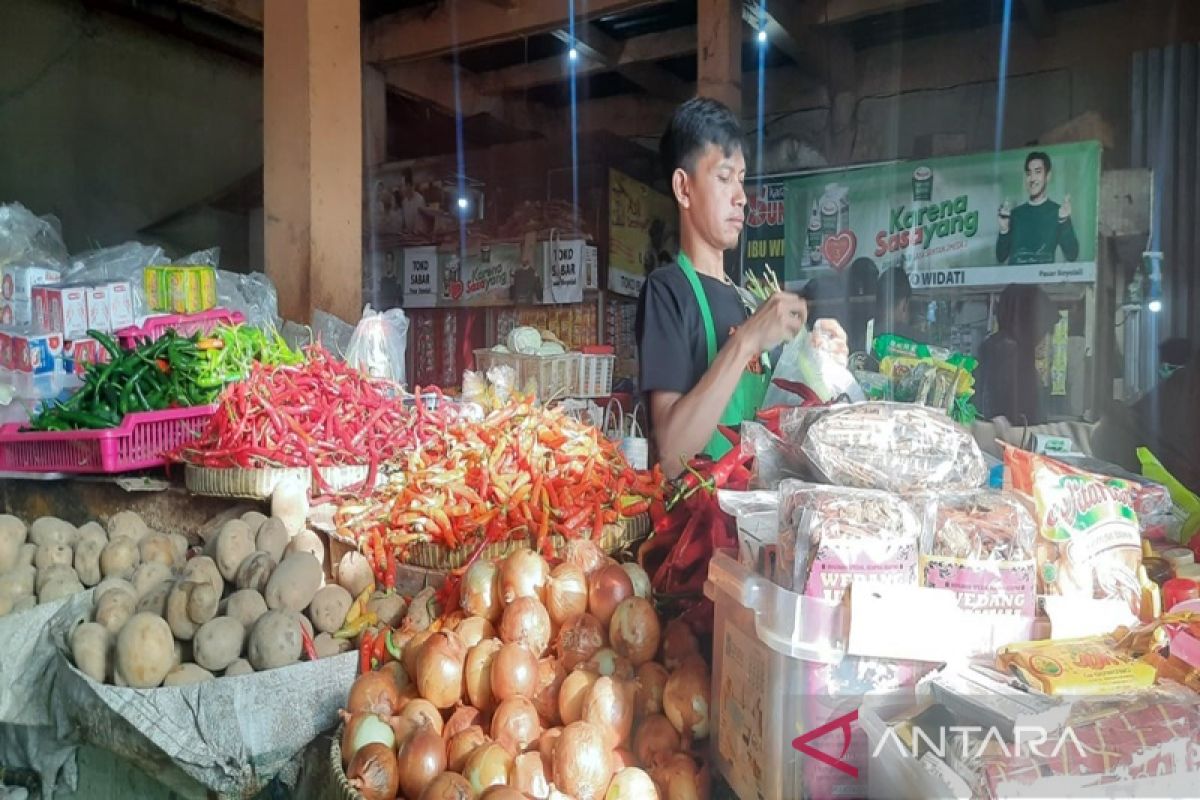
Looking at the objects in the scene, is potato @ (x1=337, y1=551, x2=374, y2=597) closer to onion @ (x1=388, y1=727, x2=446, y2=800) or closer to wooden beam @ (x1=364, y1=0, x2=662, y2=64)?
onion @ (x1=388, y1=727, x2=446, y2=800)

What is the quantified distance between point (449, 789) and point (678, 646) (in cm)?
54

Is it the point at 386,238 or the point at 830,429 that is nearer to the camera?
the point at 830,429

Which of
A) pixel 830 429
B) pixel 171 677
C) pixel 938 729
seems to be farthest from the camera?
pixel 171 677

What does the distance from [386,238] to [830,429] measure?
21.0 feet

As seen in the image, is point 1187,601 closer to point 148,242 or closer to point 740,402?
point 740,402

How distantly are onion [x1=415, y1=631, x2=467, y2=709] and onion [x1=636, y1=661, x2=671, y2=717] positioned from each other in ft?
1.29

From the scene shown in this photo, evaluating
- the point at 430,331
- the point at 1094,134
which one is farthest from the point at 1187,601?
the point at 430,331

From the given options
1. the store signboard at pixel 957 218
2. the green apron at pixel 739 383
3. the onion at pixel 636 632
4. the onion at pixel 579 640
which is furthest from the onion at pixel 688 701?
the store signboard at pixel 957 218

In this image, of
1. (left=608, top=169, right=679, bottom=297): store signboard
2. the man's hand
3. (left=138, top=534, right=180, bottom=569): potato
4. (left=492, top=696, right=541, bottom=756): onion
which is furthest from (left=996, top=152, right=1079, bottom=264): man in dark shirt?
(left=138, top=534, right=180, bottom=569): potato

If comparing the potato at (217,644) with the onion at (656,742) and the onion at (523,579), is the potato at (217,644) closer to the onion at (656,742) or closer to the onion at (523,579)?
the onion at (523,579)

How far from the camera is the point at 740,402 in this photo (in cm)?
273

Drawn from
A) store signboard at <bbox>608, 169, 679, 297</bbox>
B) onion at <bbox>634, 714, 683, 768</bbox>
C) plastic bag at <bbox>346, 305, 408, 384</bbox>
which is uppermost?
store signboard at <bbox>608, 169, 679, 297</bbox>

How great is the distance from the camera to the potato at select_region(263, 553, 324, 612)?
7.66 ft

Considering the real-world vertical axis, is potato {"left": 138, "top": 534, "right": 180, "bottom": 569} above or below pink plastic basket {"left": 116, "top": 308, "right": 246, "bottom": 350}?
below
